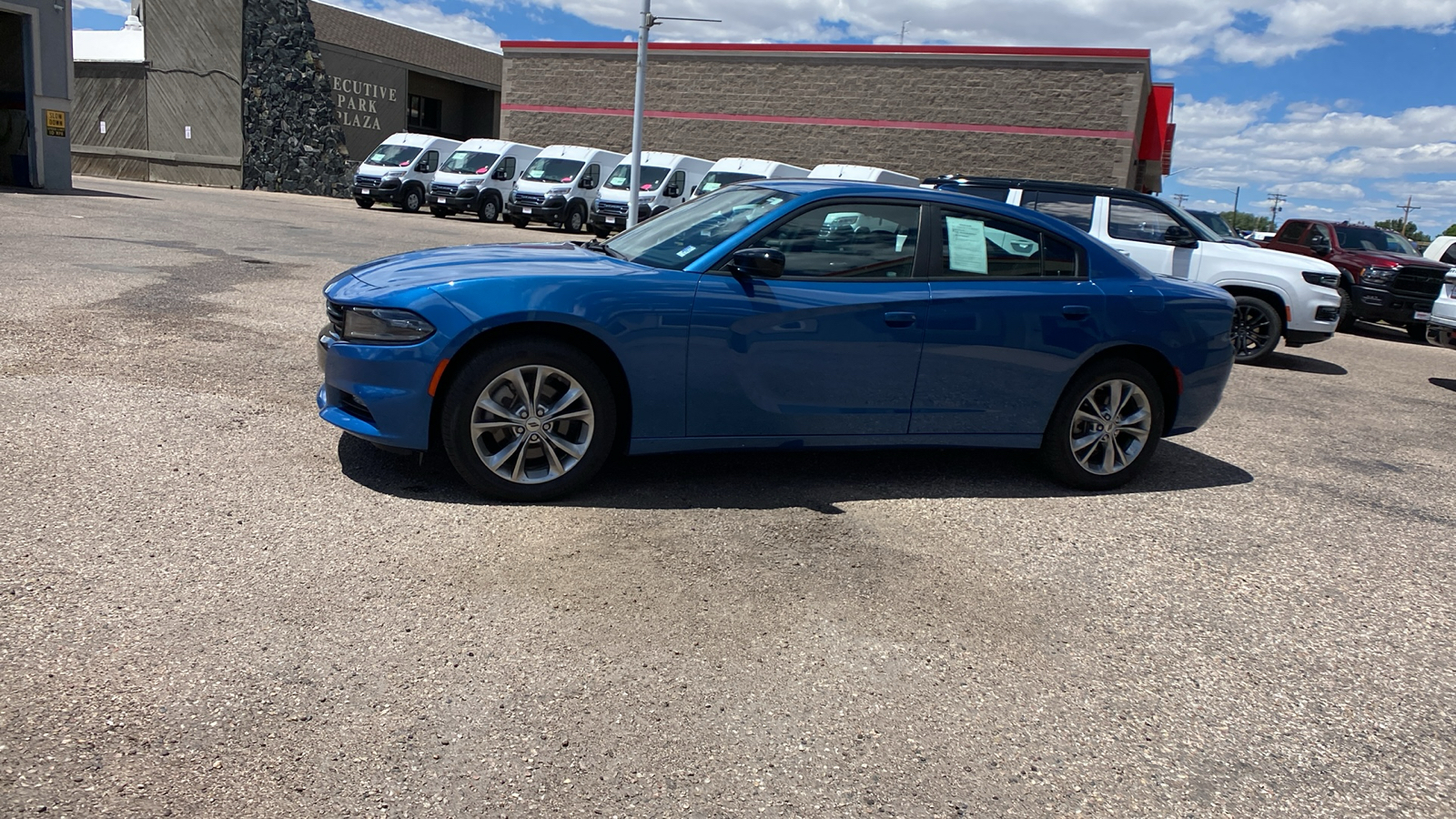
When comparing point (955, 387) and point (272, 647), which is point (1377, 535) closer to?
point (955, 387)

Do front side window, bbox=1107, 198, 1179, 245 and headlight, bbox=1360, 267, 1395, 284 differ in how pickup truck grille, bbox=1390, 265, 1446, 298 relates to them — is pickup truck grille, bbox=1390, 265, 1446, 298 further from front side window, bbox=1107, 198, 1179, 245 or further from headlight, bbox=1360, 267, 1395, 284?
front side window, bbox=1107, 198, 1179, 245

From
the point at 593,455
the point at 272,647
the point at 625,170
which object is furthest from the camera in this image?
the point at 625,170

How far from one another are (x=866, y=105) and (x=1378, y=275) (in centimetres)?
2249

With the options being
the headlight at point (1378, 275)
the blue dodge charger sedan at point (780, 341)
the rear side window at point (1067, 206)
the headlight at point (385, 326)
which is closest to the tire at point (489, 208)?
the headlight at point (1378, 275)

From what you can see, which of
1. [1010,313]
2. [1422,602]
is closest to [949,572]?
[1010,313]

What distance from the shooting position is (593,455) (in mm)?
4746

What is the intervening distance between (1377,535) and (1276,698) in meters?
2.42

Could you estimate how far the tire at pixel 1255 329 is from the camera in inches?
442

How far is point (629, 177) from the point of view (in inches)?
1158

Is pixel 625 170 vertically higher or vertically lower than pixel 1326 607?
higher

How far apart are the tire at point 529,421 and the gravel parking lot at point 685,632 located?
157mm

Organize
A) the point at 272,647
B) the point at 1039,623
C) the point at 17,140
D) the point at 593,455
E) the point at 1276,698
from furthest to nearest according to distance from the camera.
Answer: the point at 17,140 → the point at 593,455 → the point at 1039,623 → the point at 1276,698 → the point at 272,647

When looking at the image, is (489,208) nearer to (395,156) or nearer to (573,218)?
(573,218)

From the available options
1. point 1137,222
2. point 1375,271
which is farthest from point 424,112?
point 1137,222
